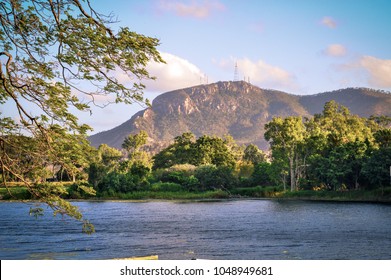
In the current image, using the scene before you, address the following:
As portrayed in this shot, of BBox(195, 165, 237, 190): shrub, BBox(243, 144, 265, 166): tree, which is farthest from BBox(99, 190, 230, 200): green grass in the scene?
BBox(243, 144, 265, 166): tree

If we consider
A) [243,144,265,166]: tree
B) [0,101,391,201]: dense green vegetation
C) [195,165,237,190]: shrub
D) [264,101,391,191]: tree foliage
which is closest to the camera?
[264,101,391,191]: tree foliage

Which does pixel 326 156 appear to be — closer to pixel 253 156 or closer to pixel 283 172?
pixel 283 172

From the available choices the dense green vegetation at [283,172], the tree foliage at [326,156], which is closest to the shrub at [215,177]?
the dense green vegetation at [283,172]

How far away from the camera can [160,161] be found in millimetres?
131250

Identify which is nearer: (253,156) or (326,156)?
(326,156)

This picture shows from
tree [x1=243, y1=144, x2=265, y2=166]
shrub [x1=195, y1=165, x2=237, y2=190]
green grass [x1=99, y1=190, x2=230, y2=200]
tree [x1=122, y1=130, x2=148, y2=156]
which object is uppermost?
tree [x1=122, y1=130, x2=148, y2=156]

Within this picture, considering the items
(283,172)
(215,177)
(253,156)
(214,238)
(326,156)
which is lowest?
(214,238)

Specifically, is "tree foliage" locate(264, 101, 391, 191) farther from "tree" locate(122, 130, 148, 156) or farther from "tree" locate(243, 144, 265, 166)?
"tree" locate(122, 130, 148, 156)

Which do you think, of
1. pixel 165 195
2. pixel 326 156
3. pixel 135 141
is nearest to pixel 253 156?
pixel 135 141

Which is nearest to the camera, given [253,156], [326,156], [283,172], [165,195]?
[283,172]

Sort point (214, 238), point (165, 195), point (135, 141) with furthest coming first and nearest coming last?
point (135, 141) → point (165, 195) → point (214, 238)

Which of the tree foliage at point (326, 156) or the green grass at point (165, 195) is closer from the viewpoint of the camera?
the tree foliage at point (326, 156)

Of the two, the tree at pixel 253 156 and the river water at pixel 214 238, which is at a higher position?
the tree at pixel 253 156

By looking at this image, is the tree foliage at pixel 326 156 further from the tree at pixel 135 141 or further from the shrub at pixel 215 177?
the tree at pixel 135 141
